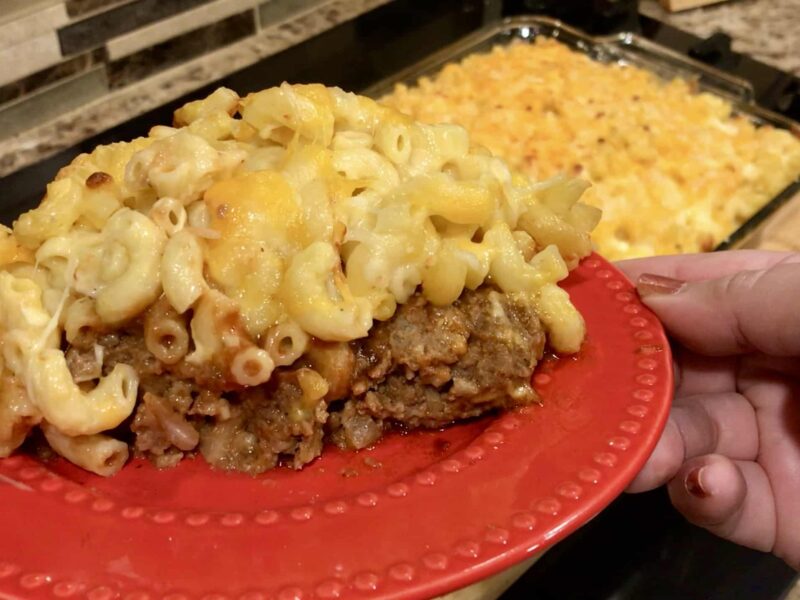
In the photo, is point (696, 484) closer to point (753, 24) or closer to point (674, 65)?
point (674, 65)

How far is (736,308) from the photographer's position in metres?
1.11

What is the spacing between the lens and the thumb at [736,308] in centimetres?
107

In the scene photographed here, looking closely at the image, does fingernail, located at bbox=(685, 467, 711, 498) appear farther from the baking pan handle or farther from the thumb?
the baking pan handle

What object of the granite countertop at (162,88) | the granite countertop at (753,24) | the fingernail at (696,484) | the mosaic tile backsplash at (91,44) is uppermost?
the mosaic tile backsplash at (91,44)

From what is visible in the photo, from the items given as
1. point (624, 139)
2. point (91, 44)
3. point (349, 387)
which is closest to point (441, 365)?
point (349, 387)

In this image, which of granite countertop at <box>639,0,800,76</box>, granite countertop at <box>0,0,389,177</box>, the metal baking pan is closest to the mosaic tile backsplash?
granite countertop at <box>0,0,389,177</box>

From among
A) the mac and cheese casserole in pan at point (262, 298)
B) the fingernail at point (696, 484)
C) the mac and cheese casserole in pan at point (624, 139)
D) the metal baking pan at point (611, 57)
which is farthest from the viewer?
the metal baking pan at point (611, 57)

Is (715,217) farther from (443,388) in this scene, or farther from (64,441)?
(64,441)

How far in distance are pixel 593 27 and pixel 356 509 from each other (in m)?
1.66

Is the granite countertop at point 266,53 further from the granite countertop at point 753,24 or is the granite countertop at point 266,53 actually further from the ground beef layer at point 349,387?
the ground beef layer at point 349,387

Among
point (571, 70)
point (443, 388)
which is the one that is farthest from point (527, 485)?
point (571, 70)

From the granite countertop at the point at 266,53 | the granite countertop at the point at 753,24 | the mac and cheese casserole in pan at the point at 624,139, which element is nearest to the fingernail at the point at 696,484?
the mac and cheese casserole in pan at the point at 624,139

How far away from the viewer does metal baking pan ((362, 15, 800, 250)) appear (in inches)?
77.2

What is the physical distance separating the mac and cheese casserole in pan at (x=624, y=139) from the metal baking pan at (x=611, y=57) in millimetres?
42
